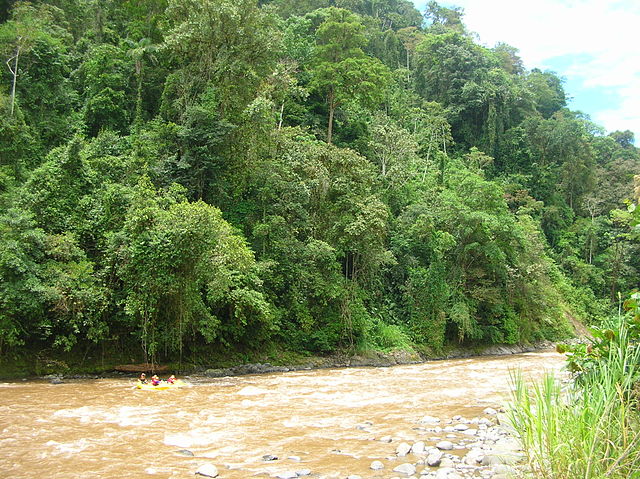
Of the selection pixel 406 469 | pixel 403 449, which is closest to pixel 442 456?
pixel 403 449

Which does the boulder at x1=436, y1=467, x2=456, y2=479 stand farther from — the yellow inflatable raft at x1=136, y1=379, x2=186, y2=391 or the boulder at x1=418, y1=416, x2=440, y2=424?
the yellow inflatable raft at x1=136, y1=379, x2=186, y2=391

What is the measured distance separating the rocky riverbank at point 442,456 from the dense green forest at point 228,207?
3.46 meters

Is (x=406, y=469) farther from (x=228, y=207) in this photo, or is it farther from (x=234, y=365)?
(x=228, y=207)

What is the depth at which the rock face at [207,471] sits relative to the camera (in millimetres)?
5914

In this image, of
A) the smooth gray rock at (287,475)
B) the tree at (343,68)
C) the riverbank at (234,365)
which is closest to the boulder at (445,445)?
the smooth gray rock at (287,475)

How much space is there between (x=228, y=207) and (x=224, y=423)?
37.1 feet

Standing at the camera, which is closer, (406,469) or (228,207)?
(406,469)

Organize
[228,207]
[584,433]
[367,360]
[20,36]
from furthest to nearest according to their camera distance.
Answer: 1. [20,36]
2. [228,207]
3. [367,360]
4. [584,433]

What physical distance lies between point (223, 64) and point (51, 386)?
1342 cm

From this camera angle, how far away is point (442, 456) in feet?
21.1

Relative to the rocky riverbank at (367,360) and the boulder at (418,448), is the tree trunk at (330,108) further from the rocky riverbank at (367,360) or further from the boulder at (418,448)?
the boulder at (418,448)

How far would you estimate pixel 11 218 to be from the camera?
1274 cm

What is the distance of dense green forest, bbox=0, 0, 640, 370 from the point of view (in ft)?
44.1

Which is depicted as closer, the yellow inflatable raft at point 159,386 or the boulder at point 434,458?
the boulder at point 434,458
